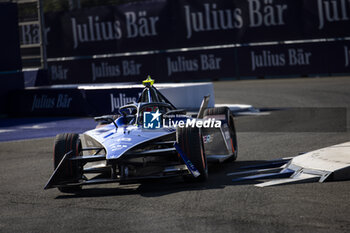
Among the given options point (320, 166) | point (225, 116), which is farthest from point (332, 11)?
point (320, 166)

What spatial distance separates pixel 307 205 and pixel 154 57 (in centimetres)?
2128

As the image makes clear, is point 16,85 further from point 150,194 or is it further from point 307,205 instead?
point 307,205

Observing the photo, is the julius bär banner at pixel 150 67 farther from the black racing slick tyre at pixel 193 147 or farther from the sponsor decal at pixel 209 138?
the black racing slick tyre at pixel 193 147

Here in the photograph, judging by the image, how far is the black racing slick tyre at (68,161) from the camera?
8.35m

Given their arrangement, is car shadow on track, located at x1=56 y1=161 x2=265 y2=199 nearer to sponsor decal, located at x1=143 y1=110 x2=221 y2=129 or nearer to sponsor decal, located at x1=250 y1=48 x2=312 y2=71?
sponsor decal, located at x1=143 y1=110 x2=221 y2=129

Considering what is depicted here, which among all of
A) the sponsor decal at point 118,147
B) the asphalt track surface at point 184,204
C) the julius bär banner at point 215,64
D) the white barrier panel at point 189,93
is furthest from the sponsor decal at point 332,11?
the sponsor decal at point 118,147

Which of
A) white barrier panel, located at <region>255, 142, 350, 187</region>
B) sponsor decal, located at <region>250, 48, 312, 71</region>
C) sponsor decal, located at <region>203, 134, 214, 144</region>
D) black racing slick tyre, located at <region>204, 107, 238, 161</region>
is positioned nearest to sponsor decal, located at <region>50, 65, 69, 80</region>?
sponsor decal, located at <region>250, 48, 312, 71</region>

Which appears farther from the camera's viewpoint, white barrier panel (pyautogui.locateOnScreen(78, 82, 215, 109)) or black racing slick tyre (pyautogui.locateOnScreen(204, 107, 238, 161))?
white barrier panel (pyautogui.locateOnScreen(78, 82, 215, 109))

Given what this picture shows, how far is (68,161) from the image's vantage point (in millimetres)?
8359

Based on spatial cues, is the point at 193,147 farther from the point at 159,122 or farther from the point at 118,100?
the point at 118,100

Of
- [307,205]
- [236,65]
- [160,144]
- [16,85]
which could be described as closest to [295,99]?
[236,65]

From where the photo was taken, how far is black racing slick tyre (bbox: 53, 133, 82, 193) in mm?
8352

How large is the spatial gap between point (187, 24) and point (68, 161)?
1927 cm

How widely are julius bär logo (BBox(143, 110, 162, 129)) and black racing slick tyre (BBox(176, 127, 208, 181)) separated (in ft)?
2.00
